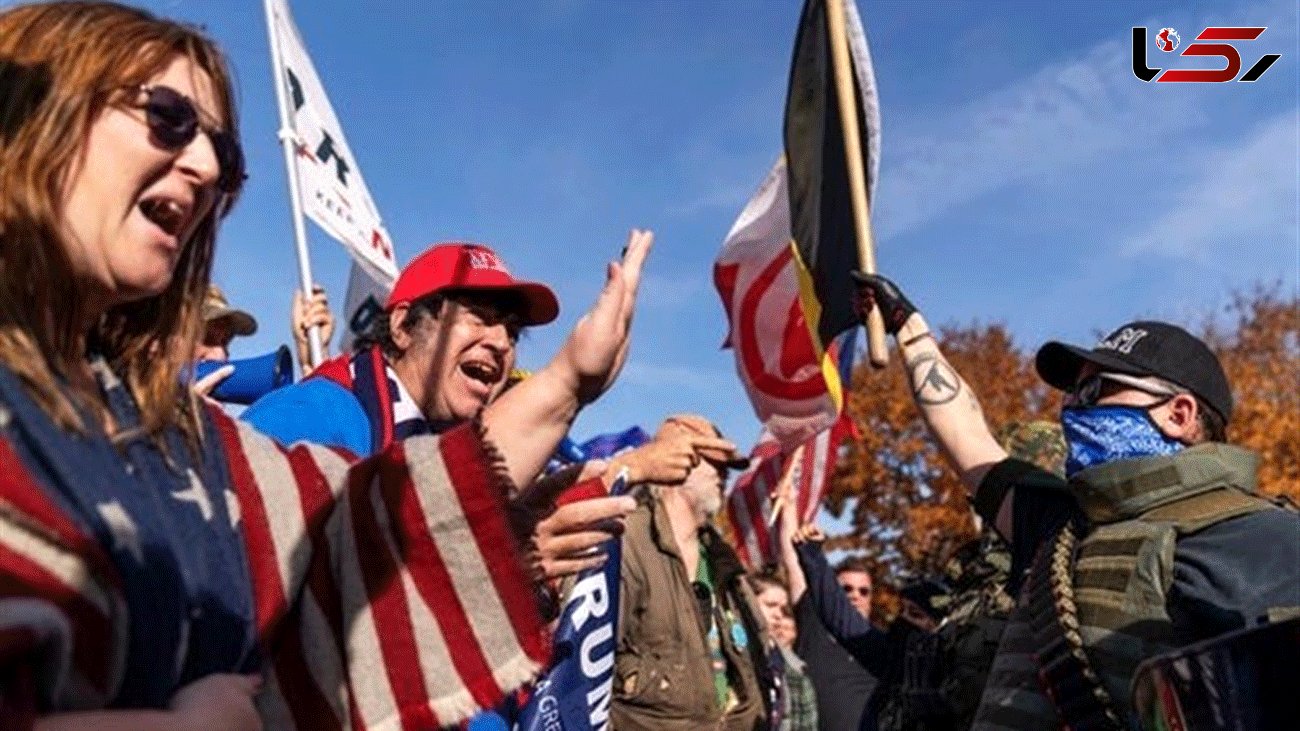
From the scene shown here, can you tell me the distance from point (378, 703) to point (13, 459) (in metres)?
0.59

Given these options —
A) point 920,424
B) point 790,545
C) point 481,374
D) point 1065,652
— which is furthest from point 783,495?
point 920,424

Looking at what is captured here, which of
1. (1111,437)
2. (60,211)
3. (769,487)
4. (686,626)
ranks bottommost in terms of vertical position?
(686,626)

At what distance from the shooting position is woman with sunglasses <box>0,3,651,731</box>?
57.5 inches

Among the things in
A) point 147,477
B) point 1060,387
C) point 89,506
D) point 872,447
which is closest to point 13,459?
point 89,506

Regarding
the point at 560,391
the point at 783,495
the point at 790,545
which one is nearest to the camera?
the point at 560,391

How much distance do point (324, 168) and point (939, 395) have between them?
3083 millimetres

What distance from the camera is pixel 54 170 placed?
64.2 inches

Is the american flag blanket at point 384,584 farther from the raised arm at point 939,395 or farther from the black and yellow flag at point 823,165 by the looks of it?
the black and yellow flag at point 823,165

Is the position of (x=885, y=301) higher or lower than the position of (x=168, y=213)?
higher

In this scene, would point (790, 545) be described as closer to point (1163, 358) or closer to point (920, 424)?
point (1163, 358)

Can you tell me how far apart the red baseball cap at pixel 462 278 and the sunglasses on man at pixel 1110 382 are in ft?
4.96

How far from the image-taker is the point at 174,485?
1.68 m

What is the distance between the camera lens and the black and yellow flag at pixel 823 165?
18.5ft

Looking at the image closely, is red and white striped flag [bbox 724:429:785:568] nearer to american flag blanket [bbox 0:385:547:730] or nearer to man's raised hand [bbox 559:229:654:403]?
man's raised hand [bbox 559:229:654:403]
